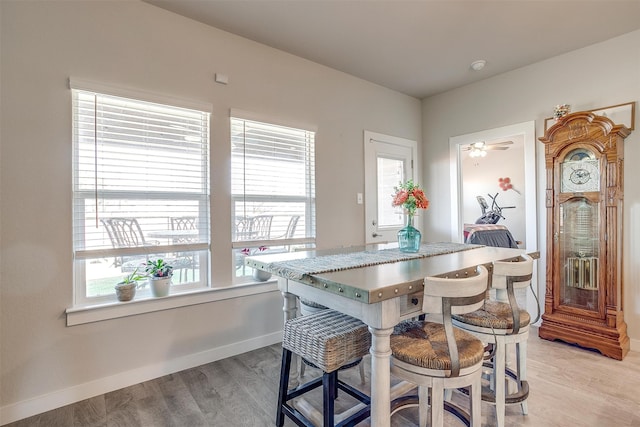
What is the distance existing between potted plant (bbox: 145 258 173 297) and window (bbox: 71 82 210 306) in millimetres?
60

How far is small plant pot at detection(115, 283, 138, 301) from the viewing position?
2152 mm

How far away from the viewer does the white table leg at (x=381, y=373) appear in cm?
131

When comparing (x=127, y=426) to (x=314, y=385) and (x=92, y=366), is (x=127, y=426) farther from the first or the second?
(x=314, y=385)

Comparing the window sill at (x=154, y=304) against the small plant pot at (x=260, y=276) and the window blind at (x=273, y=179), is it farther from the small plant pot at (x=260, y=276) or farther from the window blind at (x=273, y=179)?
the window blind at (x=273, y=179)

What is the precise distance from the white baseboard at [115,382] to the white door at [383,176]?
1.84 metres

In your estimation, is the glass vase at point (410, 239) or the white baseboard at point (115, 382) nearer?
the white baseboard at point (115, 382)

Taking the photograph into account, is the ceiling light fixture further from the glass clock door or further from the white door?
the glass clock door

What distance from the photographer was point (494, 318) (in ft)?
5.64

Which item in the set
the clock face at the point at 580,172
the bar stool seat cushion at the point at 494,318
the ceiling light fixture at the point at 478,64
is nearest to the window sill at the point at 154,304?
the bar stool seat cushion at the point at 494,318

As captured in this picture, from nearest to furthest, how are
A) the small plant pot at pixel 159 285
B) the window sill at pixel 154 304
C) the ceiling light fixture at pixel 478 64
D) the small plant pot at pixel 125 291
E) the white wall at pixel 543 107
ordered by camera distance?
1. the window sill at pixel 154 304
2. the small plant pot at pixel 125 291
3. the small plant pot at pixel 159 285
4. the white wall at pixel 543 107
5. the ceiling light fixture at pixel 478 64

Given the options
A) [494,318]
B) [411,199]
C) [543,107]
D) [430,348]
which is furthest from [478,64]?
[430,348]

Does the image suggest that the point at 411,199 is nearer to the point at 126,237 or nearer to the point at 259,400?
the point at 259,400

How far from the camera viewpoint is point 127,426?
5.87 ft

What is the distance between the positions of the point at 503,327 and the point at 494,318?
0.21 ft
